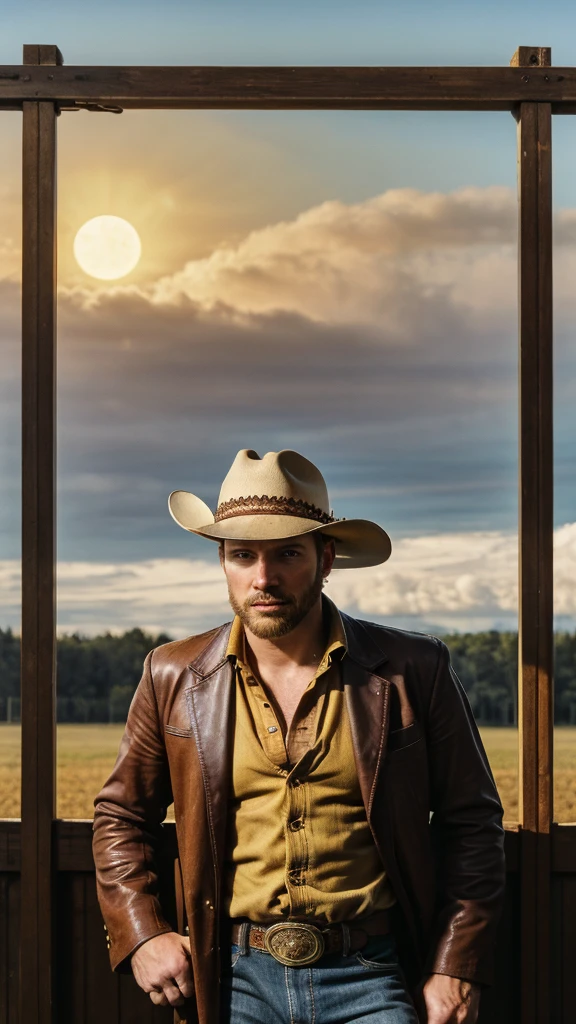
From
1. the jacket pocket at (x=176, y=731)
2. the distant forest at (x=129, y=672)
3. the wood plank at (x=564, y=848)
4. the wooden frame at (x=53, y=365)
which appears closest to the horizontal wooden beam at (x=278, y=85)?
the wooden frame at (x=53, y=365)

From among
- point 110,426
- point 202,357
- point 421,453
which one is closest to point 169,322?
point 202,357

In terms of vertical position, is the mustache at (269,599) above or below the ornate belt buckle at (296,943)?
above

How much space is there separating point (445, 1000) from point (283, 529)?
110cm

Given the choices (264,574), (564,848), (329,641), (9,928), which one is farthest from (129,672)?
(264,574)

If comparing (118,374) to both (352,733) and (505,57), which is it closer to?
(505,57)

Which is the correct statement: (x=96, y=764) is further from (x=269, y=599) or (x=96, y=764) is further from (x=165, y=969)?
(x=269, y=599)

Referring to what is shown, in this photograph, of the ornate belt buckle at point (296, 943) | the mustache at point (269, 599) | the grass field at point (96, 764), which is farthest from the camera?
Answer: the grass field at point (96, 764)

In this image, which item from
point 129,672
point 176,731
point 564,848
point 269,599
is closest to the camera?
point 269,599

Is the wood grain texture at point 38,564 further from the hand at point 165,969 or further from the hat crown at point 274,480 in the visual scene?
the hat crown at point 274,480

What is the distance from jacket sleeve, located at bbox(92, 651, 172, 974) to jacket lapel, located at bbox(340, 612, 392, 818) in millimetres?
486

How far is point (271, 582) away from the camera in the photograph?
2287mm

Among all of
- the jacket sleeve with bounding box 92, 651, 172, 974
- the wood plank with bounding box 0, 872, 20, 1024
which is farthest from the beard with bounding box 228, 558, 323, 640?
the wood plank with bounding box 0, 872, 20, 1024

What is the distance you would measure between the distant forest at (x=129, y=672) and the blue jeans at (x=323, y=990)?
44.7 ft

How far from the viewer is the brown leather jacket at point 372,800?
2270mm
